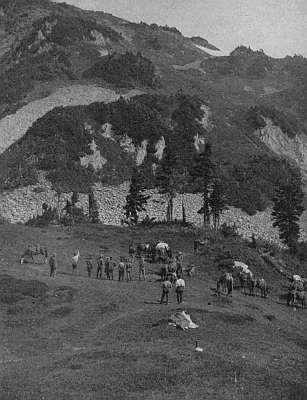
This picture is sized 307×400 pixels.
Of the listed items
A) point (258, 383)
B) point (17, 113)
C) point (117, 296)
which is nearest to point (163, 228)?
point (117, 296)

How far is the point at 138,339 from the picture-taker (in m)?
26.7

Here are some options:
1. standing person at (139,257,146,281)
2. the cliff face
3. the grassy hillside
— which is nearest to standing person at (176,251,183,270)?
the grassy hillside

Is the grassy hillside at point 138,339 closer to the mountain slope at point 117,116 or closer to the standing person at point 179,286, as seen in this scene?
the standing person at point 179,286

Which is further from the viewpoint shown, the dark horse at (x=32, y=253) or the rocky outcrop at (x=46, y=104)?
the rocky outcrop at (x=46, y=104)

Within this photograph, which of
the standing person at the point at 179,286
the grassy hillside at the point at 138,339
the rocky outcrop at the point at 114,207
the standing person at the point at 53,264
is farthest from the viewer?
the rocky outcrop at the point at 114,207

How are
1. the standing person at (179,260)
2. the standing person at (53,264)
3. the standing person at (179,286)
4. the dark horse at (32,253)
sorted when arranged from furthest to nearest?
1. the dark horse at (32,253)
2. the standing person at (179,260)
3. the standing person at (53,264)
4. the standing person at (179,286)

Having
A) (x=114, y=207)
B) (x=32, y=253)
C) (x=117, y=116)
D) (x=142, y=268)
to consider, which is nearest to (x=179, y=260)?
(x=142, y=268)

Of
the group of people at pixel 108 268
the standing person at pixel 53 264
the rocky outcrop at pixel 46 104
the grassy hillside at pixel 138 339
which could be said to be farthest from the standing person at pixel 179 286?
the rocky outcrop at pixel 46 104

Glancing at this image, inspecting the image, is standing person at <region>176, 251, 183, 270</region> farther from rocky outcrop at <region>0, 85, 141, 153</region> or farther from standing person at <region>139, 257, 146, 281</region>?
rocky outcrop at <region>0, 85, 141, 153</region>

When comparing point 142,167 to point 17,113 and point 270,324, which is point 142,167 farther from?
point 270,324

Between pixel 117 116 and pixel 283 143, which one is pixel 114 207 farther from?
pixel 283 143

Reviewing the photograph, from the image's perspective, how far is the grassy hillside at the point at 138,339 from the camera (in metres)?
19.6

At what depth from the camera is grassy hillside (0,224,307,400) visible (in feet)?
64.4

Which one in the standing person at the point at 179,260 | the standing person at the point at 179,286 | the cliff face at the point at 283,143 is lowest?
the standing person at the point at 179,286
